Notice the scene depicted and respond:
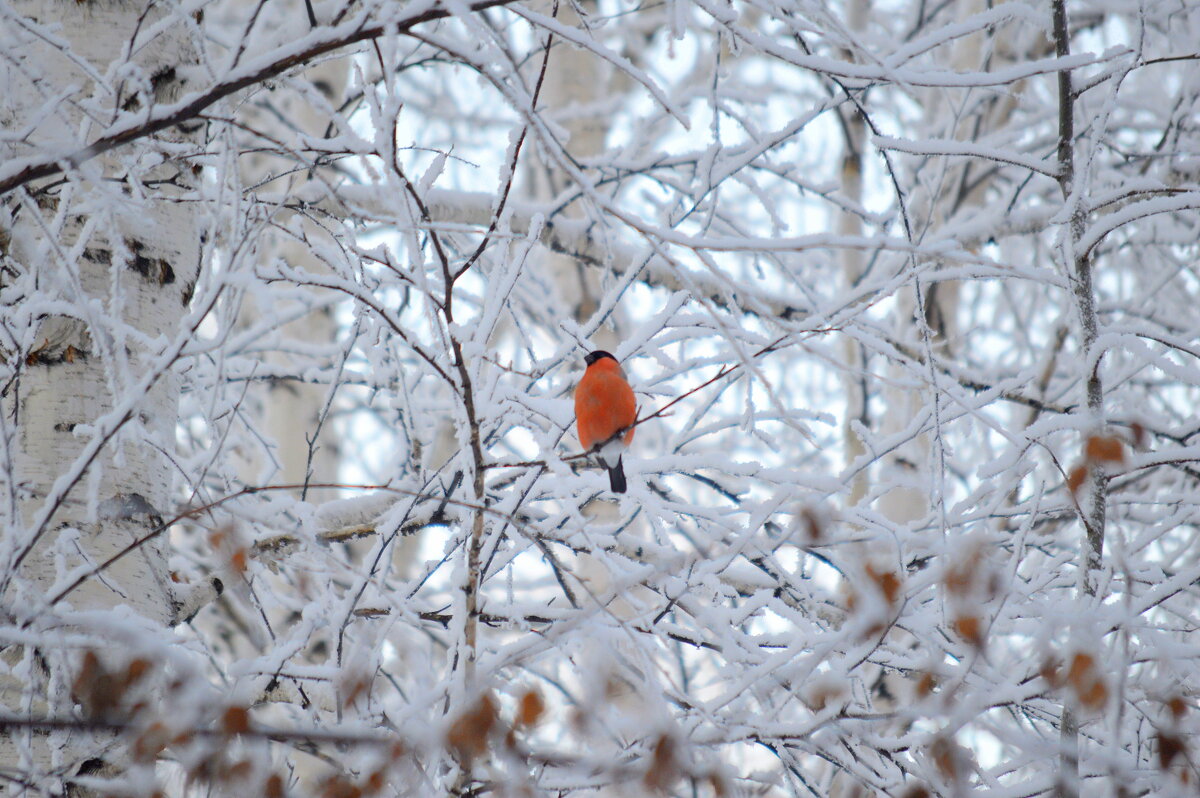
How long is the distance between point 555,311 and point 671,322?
2650 millimetres

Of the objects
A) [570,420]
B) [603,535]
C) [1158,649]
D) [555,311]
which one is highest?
[555,311]

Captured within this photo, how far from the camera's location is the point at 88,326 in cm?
186

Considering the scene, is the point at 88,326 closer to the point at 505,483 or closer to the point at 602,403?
the point at 505,483

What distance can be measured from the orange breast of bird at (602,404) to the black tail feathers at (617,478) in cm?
52

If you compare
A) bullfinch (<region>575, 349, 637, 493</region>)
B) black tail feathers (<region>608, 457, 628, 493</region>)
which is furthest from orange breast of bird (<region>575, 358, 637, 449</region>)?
black tail feathers (<region>608, 457, 628, 493</region>)

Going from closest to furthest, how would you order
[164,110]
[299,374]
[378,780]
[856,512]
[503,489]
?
[378,780] < [164,110] < [856,512] < [503,489] < [299,374]

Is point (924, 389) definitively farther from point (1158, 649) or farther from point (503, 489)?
point (503, 489)

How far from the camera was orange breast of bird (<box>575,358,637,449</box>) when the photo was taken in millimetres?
3238

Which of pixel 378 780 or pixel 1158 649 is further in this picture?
pixel 1158 649

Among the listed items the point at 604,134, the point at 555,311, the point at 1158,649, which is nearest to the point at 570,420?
the point at 1158,649

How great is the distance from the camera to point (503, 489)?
2.66 metres

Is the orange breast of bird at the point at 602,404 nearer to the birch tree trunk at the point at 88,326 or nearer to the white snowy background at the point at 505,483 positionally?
the white snowy background at the point at 505,483

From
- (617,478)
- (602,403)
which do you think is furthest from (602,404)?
(617,478)

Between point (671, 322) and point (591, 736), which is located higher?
point (671, 322)
